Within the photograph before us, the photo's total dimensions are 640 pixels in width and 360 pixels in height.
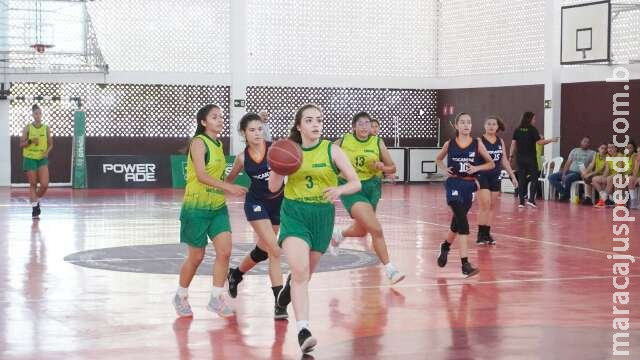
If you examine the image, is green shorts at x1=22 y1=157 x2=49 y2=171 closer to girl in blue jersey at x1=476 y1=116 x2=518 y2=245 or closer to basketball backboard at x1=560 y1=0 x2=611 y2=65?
girl in blue jersey at x1=476 y1=116 x2=518 y2=245

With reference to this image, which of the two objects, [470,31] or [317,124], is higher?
[470,31]

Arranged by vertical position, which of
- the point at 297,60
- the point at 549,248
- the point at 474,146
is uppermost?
the point at 297,60

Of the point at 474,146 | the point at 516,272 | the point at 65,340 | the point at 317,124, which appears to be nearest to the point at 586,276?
the point at 516,272

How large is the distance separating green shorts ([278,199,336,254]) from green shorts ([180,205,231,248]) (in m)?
1.36

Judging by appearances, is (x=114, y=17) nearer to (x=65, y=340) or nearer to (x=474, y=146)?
(x=474, y=146)

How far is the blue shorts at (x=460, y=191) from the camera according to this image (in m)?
13.1

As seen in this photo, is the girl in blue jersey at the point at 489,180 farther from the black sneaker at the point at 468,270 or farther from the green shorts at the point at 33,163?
the green shorts at the point at 33,163

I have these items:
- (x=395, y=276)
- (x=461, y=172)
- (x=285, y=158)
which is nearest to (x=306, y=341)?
(x=285, y=158)

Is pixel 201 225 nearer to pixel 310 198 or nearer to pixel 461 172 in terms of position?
pixel 310 198

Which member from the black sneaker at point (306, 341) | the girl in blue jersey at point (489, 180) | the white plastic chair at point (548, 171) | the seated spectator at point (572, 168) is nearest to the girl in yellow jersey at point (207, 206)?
the black sneaker at point (306, 341)

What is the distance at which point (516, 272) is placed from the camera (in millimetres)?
13281

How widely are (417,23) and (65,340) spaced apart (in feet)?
93.7

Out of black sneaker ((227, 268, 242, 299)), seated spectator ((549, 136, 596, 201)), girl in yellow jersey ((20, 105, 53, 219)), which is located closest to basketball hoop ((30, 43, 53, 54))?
girl in yellow jersey ((20, 105, 53, 219))

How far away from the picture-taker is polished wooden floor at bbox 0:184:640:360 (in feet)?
28.1
